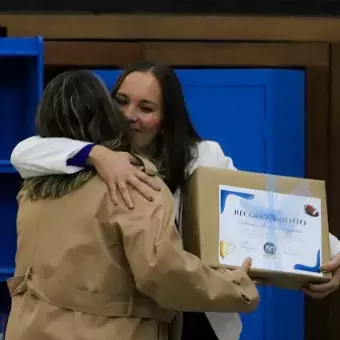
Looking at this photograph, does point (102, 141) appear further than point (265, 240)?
No

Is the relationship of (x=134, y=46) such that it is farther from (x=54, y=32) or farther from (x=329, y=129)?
(x=329, y=129)

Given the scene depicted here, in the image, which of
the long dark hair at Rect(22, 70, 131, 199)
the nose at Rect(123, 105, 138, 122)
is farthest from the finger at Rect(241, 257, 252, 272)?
the nose at Rect(123, 105, 138, 122)

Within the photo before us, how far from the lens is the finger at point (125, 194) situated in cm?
151

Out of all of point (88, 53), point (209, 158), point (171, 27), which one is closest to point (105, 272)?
point (209, 158)

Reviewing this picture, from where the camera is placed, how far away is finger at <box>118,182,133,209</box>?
4.96 feet

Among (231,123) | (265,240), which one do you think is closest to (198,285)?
(265,240)

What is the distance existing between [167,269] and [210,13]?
5.32ft

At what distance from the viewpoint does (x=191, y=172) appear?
1.87m

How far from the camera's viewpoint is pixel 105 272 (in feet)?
5.00

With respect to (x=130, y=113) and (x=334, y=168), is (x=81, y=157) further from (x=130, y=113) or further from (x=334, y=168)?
(x=334, y=168)

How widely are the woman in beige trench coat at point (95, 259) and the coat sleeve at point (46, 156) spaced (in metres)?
0.03

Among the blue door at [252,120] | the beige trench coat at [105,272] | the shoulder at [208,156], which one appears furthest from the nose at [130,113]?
the blue door at [252,120]

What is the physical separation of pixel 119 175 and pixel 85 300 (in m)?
0.28

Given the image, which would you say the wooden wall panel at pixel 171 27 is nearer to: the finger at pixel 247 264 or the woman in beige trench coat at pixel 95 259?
the woman in beige trench coat at pixel 95 259
